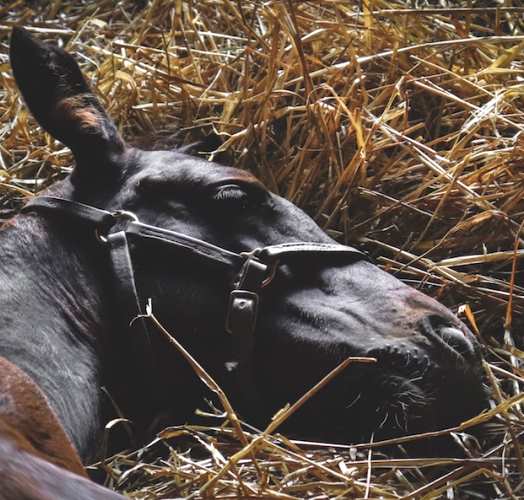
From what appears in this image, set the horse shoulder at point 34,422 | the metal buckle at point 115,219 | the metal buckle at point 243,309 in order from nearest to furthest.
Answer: the horse shoulder at point 34,422
the metal buckle at point 243,309
the metal buckle at point 115,219

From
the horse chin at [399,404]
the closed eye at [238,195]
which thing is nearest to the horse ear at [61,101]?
the closed eye at [238,195]

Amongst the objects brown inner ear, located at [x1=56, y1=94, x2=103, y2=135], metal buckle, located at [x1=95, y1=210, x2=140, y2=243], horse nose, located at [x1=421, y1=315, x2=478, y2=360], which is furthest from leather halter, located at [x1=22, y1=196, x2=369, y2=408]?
horse nose, located at [x1=421, y1=315, x2=478, y2=360]

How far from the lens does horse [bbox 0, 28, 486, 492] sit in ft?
10.5

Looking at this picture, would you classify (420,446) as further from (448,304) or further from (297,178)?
(297,178)

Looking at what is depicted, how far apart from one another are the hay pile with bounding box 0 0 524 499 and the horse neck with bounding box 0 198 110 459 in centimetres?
24

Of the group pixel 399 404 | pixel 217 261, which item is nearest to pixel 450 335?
pixel 399 404

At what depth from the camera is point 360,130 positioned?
4.27m

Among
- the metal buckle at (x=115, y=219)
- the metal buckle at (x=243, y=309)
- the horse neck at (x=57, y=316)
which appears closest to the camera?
the horse neck at (x=57, y=316)

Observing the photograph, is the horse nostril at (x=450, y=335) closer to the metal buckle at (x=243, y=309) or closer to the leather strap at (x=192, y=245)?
the metal buckle at (x=243, y=309)

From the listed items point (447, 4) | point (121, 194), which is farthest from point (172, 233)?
point (447, 4)

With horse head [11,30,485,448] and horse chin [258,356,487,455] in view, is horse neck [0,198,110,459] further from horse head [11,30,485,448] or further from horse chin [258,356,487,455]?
horse chin [258,356,487,455]

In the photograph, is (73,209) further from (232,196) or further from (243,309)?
(243,309)

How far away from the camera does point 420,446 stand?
10.6 ft

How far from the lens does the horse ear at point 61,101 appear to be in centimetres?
373
